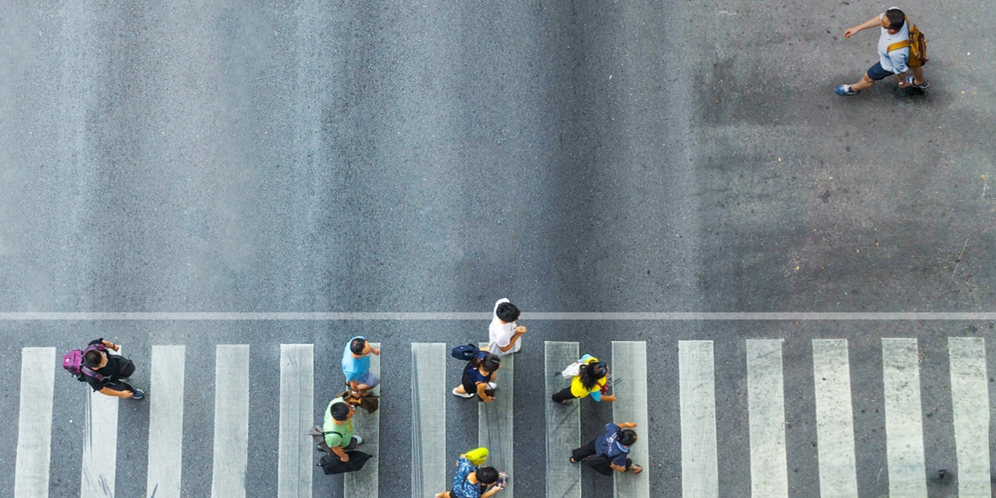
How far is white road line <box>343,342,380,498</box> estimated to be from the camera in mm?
8820

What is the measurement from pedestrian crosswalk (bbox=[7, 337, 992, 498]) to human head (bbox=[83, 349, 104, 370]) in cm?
112

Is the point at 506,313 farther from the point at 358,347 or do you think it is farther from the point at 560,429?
the point at 560,429

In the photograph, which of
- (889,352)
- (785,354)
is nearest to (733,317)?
(785,354)

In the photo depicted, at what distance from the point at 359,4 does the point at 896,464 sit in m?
9.43

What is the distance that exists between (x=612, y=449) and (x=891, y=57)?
5931 millimetres

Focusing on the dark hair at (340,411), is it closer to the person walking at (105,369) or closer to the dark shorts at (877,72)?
the person walking at (105,369)

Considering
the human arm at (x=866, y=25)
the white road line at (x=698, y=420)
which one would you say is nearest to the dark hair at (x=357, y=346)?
the white road line at (x=698, y=420)

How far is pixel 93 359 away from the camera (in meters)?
8.03

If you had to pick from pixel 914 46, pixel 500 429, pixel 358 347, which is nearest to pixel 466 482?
pixel 500 429

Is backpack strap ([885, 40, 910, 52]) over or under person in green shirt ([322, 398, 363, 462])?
over

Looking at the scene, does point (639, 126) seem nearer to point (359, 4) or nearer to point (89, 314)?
point (359, 4)

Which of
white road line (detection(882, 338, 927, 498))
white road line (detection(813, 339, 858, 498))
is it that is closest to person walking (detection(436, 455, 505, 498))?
white road line (detection(813, 339, 858, 498))

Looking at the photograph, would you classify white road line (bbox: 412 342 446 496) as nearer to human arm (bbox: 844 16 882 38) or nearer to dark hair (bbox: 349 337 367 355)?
dark hair (bbox: 349 337 367 355)

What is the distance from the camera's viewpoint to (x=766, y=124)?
9250 mm
